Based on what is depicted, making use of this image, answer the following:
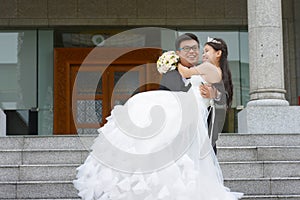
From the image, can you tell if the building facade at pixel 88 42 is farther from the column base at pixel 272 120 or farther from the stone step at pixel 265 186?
the stone step at pixel 265 186

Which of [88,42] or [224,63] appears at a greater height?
[88,42]

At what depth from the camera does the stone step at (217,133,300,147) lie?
1026 cm

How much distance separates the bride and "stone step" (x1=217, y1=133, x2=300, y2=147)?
15.3 ft

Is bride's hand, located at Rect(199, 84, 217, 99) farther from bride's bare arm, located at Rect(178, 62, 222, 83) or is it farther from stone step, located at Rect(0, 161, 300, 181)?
stone step, located at Rect(0, 161, 300, 181)

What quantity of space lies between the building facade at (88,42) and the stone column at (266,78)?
421 centimetres

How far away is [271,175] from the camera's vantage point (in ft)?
30.3

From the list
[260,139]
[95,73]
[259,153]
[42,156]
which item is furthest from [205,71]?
[95,73]

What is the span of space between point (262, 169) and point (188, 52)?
14.9 feet

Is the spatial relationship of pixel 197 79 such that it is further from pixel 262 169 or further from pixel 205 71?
pixel 262 169

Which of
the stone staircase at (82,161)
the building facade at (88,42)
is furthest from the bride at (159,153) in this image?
the building facade at (88,42)

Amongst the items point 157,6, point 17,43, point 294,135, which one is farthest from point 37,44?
point 294,135

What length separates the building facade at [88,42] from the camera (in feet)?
52.4

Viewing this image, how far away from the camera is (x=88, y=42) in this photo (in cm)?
1644

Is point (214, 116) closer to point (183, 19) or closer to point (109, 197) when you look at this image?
point (109, 197)
